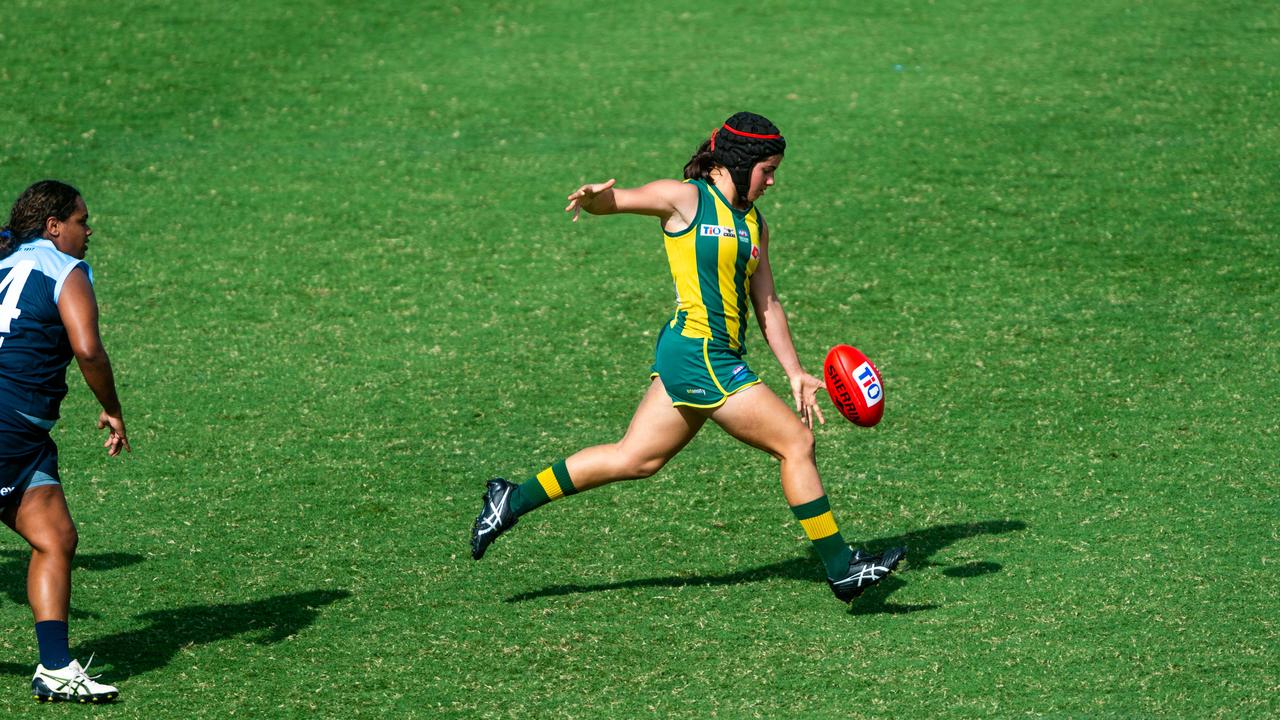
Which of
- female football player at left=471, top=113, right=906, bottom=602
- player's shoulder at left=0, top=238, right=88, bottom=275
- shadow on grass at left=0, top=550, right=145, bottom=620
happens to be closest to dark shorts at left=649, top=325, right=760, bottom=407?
female football player at left=471, top=113, right=906, bottom=602

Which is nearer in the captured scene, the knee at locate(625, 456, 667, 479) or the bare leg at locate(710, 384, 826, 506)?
the bare leg at locate(710, 384, 826, 506)

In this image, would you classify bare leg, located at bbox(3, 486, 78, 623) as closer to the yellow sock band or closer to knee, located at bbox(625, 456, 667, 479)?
knee, located at bbox(625, 456, 667, 479)

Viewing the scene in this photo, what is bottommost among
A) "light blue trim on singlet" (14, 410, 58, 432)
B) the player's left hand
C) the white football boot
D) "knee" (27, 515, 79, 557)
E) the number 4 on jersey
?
the white football boot

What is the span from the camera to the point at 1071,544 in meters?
7.11

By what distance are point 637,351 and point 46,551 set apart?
4837 millimetres

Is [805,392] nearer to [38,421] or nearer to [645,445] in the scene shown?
[645,445]

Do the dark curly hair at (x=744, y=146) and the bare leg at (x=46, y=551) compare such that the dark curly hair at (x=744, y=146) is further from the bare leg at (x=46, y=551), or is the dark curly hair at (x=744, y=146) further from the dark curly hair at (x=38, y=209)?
the bare leg at (x=46, y=551)

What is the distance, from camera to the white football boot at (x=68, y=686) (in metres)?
5.60

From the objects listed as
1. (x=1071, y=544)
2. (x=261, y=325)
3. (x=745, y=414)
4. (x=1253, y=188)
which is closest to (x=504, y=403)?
(x=261, y=325)

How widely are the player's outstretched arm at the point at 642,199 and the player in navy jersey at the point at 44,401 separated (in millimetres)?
2064

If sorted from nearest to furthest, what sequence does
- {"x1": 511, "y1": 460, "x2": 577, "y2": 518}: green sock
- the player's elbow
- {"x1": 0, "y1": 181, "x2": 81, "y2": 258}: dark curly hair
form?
the player's elbow < {"x1": 0, "y1": 181, "x2": 81, "y2": 258}: dark curly hair < {"x1": 511, "y1": 460, "x2": 577, "y2": 518}: green sock

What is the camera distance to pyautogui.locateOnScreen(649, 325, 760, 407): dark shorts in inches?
251

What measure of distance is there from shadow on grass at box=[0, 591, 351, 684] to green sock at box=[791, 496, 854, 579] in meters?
2.23

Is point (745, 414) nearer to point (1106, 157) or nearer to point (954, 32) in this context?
point (1106, 157)
